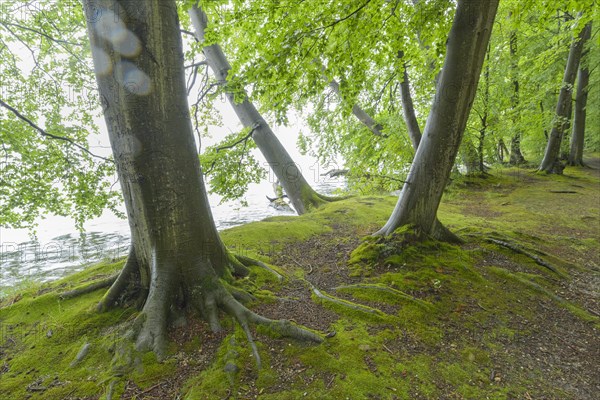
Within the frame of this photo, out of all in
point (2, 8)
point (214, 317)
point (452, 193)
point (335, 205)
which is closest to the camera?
point (214, 317)

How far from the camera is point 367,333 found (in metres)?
2.83

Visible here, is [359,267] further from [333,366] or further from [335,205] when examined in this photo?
[335,205]

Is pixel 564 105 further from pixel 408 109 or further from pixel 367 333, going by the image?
pixel 367 333

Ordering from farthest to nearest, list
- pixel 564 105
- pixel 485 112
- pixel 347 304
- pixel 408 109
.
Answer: pixel 564 105 → pixel 485 112 → pixel 408 109 → pixel 347 304

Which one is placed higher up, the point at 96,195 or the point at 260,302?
the point at 96,195

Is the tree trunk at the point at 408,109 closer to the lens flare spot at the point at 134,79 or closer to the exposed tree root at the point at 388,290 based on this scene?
the exposed tree root at the point at 388,290

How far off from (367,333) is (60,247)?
1531cm

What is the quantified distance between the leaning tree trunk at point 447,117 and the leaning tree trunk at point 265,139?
3.96m

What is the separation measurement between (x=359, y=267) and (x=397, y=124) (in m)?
5.79

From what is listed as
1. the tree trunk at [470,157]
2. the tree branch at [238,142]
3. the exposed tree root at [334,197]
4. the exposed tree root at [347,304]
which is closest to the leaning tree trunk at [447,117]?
the exposed tree root at [347,304]

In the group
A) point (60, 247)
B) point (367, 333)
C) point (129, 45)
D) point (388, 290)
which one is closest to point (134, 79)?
point (129, 45)

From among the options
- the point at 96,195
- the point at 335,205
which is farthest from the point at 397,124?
the point at 96,195

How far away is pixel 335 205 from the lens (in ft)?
27.2

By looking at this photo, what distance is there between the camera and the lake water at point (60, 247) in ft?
30.7
